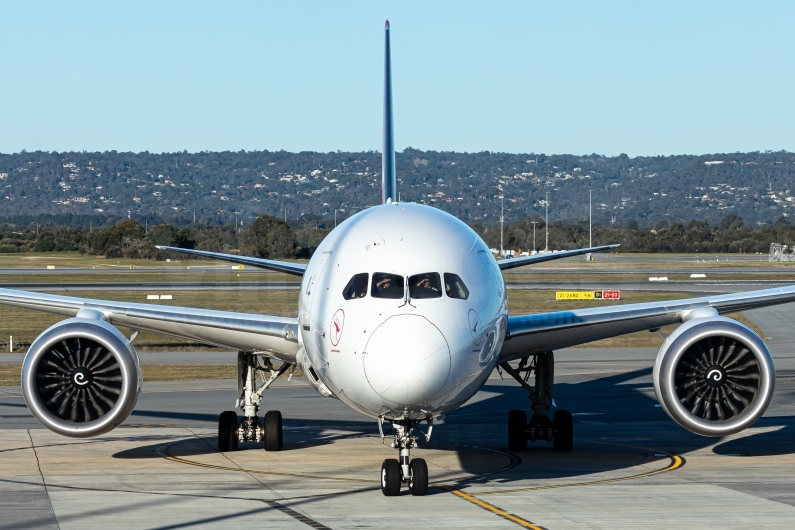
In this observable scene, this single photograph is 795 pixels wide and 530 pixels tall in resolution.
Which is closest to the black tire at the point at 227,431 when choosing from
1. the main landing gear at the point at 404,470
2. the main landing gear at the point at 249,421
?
the main landing gear at the point at 249,421

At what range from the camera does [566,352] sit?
43781 millimetres

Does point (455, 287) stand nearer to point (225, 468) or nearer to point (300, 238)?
point (225, 468)

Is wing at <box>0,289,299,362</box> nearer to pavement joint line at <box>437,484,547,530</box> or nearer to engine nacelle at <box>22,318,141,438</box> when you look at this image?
engine nacelle at <box>22,318,141,438</box>

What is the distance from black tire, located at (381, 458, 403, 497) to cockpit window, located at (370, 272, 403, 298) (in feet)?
8.18

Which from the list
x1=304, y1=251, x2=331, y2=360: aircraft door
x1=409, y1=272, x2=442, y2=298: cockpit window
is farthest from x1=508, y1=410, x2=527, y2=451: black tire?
x1=409, y1=272, x2=442, y2=298: cockpit window

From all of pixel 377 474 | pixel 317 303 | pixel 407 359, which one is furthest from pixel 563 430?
pixel 407 359

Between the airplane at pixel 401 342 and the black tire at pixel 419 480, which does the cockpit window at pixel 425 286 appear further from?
the black tire at pixel 419 480

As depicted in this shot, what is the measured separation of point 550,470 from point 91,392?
7313 mm

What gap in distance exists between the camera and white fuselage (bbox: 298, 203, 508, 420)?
46.2 feet

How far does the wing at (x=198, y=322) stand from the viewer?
60.3 feet

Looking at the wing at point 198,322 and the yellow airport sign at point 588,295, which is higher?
the wing at point 198,322

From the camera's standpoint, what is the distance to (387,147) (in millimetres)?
24828

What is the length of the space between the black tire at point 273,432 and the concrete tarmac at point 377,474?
0.86 feet

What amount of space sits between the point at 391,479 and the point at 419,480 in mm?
375
